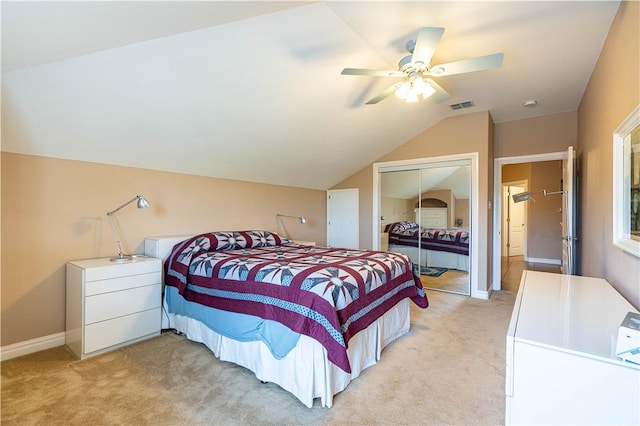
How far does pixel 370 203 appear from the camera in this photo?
17.4 feet

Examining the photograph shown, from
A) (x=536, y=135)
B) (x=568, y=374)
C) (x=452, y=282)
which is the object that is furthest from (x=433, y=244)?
(x=568, y=374)

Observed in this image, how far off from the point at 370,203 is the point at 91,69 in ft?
14.0

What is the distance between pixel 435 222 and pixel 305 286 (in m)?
3.34

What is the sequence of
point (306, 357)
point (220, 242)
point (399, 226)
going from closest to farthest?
point (306, 357), point (220, 242), point (399, 226)

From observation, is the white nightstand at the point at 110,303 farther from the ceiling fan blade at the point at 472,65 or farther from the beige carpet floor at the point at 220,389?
the ceiling fan blade at the point at 472,65

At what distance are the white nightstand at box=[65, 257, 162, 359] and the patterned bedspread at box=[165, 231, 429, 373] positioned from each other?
0.88 ft

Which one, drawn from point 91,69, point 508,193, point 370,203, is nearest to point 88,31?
point 91,69

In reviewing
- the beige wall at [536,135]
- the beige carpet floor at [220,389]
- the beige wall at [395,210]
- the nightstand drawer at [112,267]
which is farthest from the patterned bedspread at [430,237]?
the nightstand drawer at [112,267]

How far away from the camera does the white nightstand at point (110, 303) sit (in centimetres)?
235

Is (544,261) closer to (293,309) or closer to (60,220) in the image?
(293,309)

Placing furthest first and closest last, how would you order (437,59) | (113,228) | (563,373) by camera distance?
(113,228) < (437,59) < (563,373)

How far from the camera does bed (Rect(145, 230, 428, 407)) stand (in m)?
1.79

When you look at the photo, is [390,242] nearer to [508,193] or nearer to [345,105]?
[345,105]

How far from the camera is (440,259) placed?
467 centimetres
